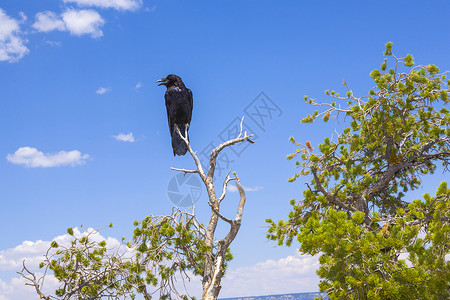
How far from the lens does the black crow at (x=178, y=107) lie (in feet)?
36.9

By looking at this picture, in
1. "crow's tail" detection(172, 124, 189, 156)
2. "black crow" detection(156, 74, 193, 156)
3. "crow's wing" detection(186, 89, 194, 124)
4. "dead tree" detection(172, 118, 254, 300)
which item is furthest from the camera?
"crow's wing" detection(186, 89, 194, 124)

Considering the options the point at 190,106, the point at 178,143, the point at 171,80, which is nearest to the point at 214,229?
the point at 178,143

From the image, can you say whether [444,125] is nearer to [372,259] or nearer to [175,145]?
[372,259]

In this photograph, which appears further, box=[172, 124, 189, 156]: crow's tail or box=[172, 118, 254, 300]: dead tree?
box=[172, 124, 189, 156]: crow's tail

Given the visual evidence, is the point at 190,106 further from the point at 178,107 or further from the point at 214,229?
the point at 214,229

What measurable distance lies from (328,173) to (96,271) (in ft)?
19.4

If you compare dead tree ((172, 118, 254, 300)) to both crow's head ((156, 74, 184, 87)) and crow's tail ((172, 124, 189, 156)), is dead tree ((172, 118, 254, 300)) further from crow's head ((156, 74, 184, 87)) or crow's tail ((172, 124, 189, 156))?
crow's head ((156, 74, 184, 87))

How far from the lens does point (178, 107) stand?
11250 millimetres

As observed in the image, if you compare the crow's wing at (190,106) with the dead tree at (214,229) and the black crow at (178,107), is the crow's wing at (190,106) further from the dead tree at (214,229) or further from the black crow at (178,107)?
the dead tree at (214,229)

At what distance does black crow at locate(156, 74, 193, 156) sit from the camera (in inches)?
443

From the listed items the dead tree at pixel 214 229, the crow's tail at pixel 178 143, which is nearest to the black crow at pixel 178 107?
the crow's tail at pixel 178 143

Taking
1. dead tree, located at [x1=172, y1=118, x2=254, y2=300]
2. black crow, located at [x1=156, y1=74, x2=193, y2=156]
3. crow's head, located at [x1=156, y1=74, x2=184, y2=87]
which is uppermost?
crow's head, located at [x1=156, y1=74, x2=184, y2=87]

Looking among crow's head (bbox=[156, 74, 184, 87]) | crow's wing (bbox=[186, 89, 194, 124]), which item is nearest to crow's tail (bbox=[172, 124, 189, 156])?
crow's wing (bbox=[186, 89, 194, 124])

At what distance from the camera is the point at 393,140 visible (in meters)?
10.0
